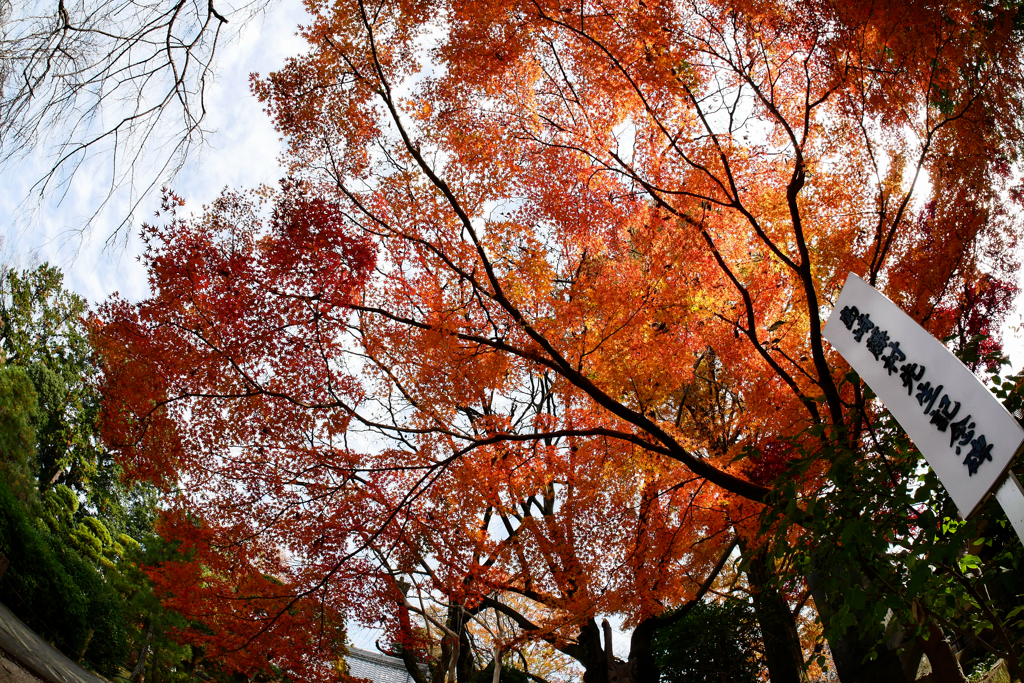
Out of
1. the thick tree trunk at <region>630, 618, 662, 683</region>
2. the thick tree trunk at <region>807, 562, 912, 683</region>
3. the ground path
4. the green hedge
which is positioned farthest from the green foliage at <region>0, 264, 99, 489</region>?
the thick tree trunk at <region>807, 562, 912, 683</region>

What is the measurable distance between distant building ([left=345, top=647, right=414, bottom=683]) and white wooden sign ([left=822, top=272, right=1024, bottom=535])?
25050 millimetres

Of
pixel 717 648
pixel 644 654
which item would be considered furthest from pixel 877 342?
pixel 644 654

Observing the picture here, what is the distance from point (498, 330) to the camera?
289 inches

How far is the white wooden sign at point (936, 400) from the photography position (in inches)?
97.5

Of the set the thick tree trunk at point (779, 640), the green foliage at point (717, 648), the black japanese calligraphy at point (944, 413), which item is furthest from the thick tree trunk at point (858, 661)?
the black japanese calligraphy at point (944, 413)

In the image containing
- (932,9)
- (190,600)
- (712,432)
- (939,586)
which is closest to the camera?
(939,586)

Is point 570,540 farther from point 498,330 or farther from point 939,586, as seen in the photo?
point 939,586

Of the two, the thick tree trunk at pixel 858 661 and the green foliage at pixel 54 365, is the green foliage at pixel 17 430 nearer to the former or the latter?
the green foliage at pixel 54 365

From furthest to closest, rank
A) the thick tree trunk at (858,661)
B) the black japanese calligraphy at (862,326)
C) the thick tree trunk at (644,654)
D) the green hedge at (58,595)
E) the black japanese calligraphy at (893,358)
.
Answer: the green hedge at (58,595) → the thick tree trunk at (644,654) → the thick tree trunk at (858,661) → the black japanese calligraphy at (862,326) → the black japanese calligraphy at (893,358)

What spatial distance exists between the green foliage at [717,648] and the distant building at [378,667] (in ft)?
55.5

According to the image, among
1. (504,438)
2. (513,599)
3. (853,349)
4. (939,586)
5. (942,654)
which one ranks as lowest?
(939,586)

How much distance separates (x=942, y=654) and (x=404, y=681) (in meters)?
23.6

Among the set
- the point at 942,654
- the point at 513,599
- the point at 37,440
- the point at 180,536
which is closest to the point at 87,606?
the point at 180,536

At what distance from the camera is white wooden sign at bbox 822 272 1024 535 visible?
2477mm
